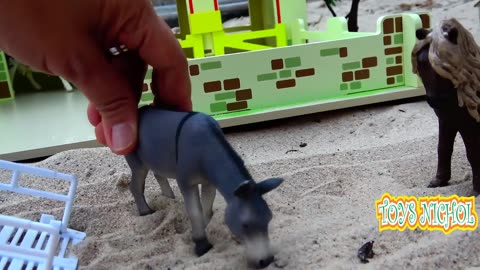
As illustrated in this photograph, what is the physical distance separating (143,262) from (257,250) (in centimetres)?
24

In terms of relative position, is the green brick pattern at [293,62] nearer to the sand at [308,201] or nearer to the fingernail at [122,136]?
the sand at [308,201]

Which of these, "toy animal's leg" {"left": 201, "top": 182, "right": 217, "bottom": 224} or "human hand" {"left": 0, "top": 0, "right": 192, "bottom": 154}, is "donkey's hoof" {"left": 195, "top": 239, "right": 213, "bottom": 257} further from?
"human hand" {"left": 0, "top": 0, "right": 192, "bottom": 154}

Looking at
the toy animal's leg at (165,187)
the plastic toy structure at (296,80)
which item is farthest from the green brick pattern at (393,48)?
the toy animal's leg at (165,187)

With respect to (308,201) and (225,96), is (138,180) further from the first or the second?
(225,96)

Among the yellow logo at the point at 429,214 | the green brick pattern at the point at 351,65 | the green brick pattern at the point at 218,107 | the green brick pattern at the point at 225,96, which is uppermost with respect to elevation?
the green brick pattern at the point at 351,65

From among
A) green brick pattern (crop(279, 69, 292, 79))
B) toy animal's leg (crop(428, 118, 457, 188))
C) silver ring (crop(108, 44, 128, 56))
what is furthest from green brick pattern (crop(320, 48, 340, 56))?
silver ring (crop(108, 44, 128, 56))

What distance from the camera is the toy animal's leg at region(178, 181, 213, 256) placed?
2.80 ft

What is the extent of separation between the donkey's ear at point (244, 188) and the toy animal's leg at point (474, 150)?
1.62ft

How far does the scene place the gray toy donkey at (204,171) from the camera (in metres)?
0.75

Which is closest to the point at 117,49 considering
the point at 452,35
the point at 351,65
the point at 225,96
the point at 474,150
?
the point at 452,35

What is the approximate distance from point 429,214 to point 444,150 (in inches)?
7.8

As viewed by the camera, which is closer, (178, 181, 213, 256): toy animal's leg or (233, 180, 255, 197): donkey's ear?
(233, 180, 255, 197): donkey's ear

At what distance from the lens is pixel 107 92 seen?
33.4 inches

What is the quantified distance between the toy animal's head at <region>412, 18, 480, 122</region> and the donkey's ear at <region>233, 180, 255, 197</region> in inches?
17.1
